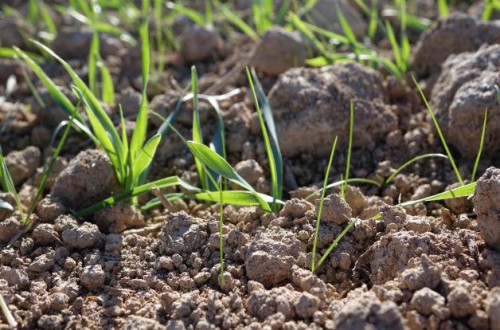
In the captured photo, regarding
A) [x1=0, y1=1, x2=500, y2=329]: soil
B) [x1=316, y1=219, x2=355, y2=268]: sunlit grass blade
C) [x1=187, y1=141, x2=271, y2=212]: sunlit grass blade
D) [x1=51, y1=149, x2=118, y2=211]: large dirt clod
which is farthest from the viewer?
[x1=51, y1=149, x2=118, y2=211]: large dirt clod

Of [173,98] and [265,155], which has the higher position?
[173,98]

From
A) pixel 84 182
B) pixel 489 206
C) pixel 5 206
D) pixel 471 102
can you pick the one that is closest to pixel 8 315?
pixel 5 206

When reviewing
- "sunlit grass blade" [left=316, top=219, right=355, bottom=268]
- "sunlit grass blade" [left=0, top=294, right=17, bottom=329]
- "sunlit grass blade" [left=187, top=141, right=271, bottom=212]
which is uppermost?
"sunlit grass blade" [left=187, top=141, right=271, bottom=212]

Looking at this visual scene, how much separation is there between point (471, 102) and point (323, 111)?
51 cm

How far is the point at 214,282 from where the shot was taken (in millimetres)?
1733

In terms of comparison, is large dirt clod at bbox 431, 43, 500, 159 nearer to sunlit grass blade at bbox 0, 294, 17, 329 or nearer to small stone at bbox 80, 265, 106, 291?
small stone at bbox 80, 265, 106, 291

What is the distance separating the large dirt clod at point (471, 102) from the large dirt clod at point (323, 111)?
0.21 metres

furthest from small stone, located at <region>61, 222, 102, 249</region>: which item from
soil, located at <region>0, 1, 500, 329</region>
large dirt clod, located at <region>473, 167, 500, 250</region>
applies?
large dirt clod, located at <region>473, 167, 500, 250</region>

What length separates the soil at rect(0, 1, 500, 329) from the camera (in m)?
1.56

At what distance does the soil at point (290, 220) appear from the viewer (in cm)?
156

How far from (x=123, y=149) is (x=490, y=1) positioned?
5.53 ft

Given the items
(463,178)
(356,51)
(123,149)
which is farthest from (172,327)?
(356,51)

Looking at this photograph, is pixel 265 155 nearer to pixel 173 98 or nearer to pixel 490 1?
pixel 173 98

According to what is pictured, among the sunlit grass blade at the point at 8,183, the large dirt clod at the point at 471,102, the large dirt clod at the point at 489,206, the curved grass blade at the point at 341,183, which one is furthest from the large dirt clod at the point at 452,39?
the sunlit grass blade at the point at 8,183
